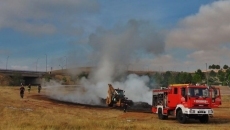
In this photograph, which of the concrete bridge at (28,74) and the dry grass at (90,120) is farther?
the concrete bridge at (28,74)

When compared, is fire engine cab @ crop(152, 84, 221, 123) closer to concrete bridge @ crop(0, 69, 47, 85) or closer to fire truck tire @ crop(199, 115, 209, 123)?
fire truck tire @ crop(199, 115, 209, 123)

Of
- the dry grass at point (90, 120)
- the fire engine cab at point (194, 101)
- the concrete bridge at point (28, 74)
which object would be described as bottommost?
the dry grass at point (90, 120)

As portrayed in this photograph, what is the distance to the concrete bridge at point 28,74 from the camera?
151250mm

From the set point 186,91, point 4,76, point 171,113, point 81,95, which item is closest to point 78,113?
point 171,113

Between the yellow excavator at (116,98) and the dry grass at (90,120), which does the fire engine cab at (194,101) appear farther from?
the yellow excavator at (116,98)

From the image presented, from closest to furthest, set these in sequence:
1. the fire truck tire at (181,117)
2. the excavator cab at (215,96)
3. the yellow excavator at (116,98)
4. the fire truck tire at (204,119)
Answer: the excavator cab at (215,96) → the fire truck tire at (181,117) → the fire truck tire at (204,119) → the yellow excavator at (116,98)

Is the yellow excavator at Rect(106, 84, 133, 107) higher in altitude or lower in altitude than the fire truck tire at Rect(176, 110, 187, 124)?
higher

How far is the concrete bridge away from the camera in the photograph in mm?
151250

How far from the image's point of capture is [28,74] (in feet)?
511

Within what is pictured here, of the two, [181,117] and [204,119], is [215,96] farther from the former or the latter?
[181,117]

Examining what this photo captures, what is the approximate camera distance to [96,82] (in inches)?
2692

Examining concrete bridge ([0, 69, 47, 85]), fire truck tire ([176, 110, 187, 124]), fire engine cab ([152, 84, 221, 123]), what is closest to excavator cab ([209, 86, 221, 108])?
fire engine cab ([152, 84, 221, 123])

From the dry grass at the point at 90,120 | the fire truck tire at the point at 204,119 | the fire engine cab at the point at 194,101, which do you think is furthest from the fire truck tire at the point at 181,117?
the fire truck tire at the point at 204,119

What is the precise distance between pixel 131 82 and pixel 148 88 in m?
3.16
